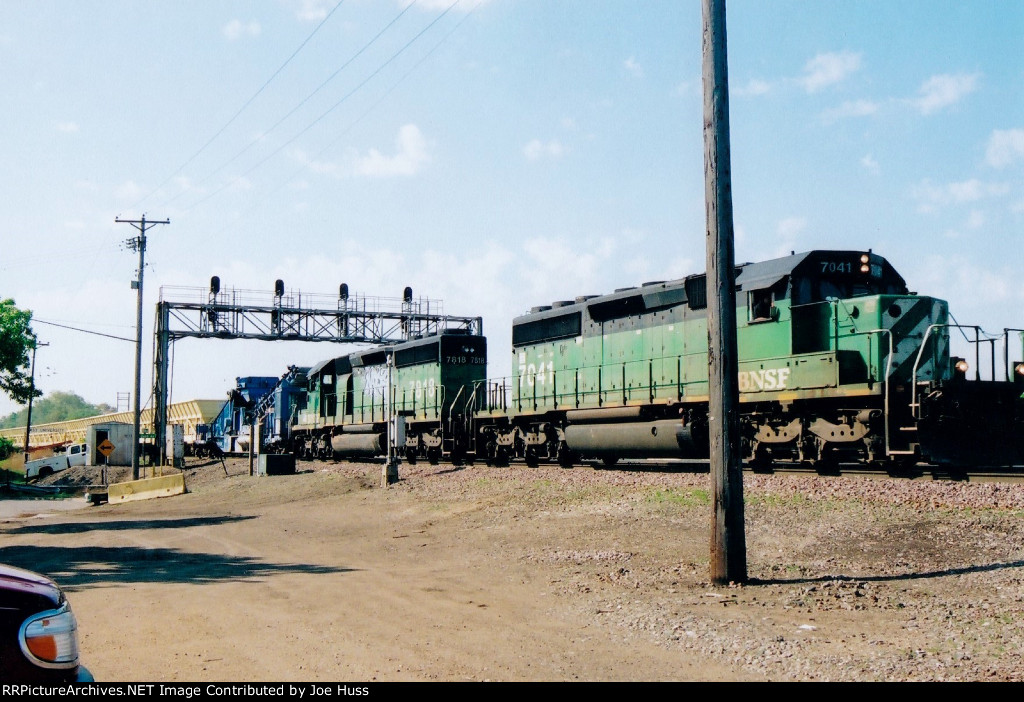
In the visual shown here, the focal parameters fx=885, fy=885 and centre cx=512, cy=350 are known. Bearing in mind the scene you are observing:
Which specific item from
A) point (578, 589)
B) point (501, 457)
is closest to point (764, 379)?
point (578, 589)

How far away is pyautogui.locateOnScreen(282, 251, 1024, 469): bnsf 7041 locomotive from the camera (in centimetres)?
1366

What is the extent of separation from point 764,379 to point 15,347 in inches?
1516

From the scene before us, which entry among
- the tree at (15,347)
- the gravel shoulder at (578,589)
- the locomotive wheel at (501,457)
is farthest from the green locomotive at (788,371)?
the tree at (15,347)

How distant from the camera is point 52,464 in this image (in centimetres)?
4647

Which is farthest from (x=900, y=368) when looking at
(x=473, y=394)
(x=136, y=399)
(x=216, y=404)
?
(x=216, y=404)

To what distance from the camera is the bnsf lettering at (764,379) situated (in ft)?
50.7

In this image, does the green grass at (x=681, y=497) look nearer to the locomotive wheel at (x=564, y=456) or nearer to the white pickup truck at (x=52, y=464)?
the locomotive wheel at (x=564, y=456)

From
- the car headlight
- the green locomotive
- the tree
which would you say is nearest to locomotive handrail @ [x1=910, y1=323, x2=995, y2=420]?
the green locomotive

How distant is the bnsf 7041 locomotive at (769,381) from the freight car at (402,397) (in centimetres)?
91

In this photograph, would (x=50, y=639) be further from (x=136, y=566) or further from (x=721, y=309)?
(x=136, y=566)

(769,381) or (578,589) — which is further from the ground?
(769,381)

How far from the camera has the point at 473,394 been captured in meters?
25.4

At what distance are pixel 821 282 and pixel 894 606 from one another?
340 inches

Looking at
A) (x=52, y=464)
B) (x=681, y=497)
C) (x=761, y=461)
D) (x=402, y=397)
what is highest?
(x=402, y=397)
